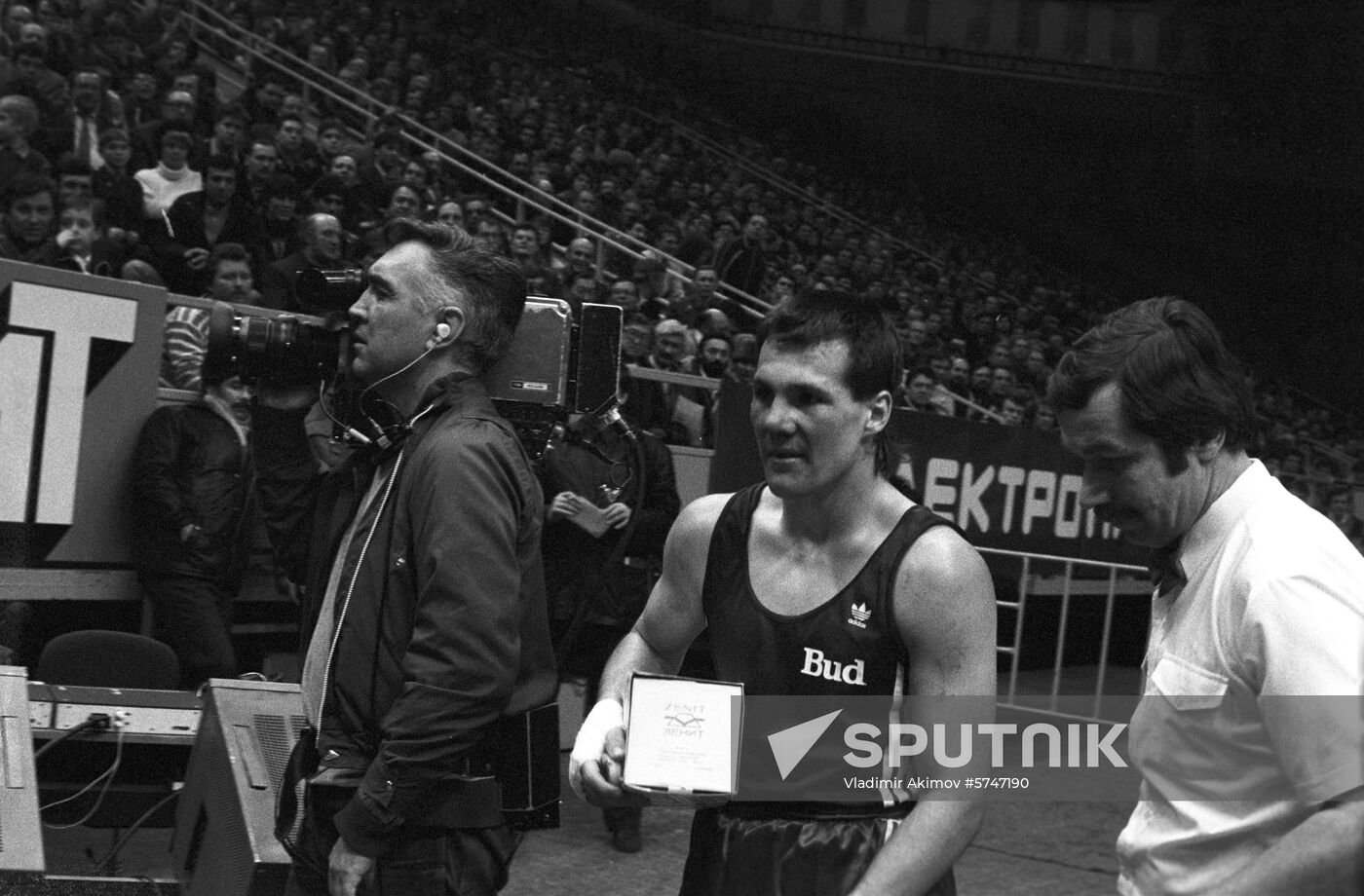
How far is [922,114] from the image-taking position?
1140 inches

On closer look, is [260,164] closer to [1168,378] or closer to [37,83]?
[37,83]

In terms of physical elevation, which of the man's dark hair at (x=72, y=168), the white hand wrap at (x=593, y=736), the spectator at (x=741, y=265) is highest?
the man's dark hair at (x=72, y=168)

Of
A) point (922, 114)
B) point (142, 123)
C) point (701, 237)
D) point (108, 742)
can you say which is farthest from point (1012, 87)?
point (108, 742)

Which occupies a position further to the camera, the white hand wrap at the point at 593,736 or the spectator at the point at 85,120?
the spectator at the point at 85,120

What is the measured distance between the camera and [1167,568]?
2076 mm

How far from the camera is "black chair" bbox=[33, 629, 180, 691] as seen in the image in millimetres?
4863

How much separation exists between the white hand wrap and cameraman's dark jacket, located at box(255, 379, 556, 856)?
25 centimetres

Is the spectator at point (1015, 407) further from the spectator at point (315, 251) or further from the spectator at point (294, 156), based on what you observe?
the spectator at point (315, 251)

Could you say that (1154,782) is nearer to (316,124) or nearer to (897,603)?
(897,603)

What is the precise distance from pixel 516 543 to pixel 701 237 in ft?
39.4

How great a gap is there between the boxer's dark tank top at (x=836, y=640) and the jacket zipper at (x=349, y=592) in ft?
2.50

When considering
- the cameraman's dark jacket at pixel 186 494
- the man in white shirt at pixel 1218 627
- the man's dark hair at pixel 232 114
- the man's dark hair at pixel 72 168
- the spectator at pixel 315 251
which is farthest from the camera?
the man's dark hair at pixel 232 114

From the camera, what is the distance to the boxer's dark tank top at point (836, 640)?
2357 millimetres

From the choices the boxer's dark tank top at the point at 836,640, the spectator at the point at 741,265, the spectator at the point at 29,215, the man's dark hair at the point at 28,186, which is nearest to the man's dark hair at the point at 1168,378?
the boxer's dark tank top at the point at 836,640
